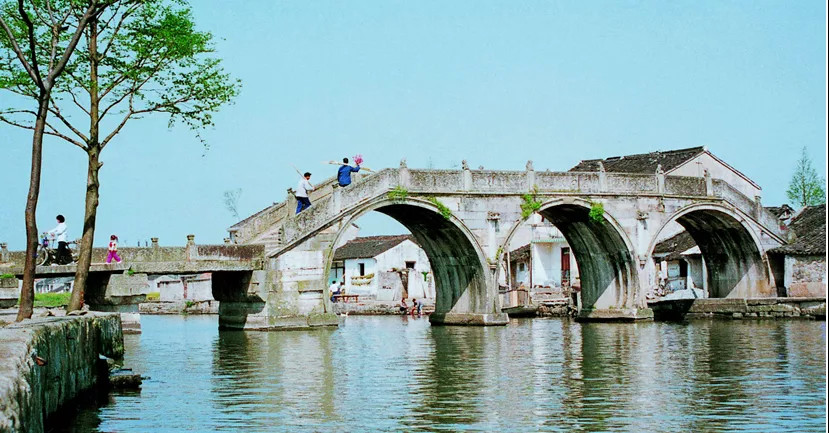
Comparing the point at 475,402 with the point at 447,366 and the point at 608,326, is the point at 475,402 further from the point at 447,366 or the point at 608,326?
the point at 608,326

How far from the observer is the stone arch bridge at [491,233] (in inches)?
1121

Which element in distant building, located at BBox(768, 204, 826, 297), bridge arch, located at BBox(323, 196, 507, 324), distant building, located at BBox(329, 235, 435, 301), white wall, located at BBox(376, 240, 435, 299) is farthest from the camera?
white wall, located at BBox(376, 240, 435, 299)

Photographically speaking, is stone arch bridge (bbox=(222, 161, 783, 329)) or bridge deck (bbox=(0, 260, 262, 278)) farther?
stone arch bridge (bbox=(222, 161, 783, 329))

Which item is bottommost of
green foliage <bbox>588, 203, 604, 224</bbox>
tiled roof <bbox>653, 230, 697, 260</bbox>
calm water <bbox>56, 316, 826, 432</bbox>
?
calm water <bbox>56, 316, 826, 432</bbox>

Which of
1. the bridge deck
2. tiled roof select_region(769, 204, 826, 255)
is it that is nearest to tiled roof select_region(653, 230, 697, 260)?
tiled roof select_region(769, 204, 826, 255)

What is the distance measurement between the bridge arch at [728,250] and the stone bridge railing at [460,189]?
51cm

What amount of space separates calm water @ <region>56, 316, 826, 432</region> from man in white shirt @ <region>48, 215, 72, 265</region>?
2.65 meters

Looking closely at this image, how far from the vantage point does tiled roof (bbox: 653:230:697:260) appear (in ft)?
137

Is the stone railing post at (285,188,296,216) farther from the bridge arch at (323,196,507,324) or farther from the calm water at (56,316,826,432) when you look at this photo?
the calm water at (56,316,826,432)

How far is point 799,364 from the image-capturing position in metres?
17.9

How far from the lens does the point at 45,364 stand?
9914 millimetres

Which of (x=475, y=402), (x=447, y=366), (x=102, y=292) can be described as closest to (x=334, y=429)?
(x=475, y=402)

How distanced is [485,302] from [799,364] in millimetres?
14457

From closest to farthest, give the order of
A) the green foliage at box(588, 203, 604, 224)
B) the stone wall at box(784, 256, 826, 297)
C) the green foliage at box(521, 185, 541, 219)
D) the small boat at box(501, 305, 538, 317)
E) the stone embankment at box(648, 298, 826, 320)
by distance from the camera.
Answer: the green foliage at box(521, 185, 541, 219) → the green foliage at box(588, 203, 604, 224) → the stone embankment at box(648, 298, 826, 320) → the stone wall at box(784, 256, 826, 297) → the small boat at box(501, 305, 538, 317)
